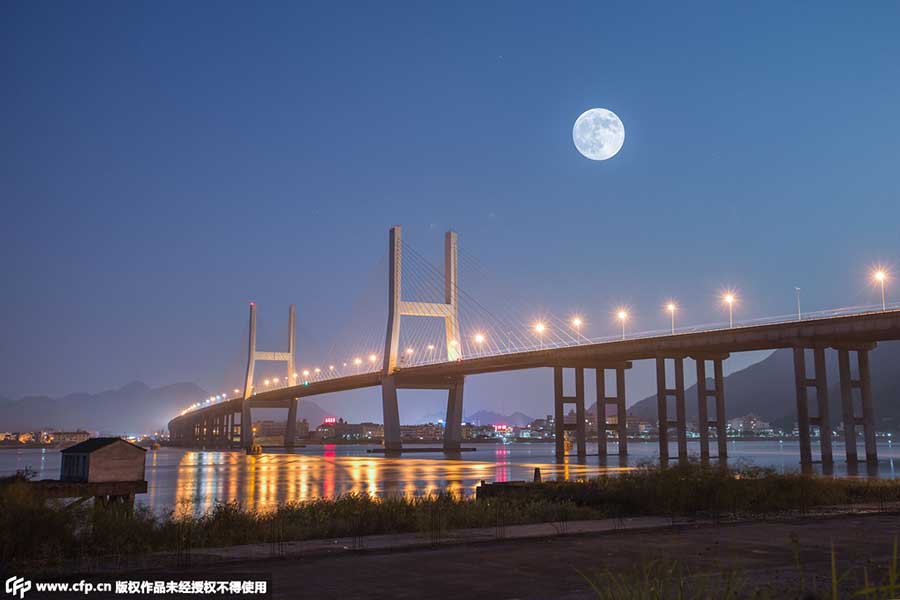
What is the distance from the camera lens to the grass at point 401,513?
15.3 meters

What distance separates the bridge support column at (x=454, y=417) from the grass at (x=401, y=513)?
98.3 metres

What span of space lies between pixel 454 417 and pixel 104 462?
10164cm

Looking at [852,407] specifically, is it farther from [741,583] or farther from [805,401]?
[741,583]

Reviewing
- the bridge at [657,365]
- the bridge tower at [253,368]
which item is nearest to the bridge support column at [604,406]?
the bridge at [657,365]

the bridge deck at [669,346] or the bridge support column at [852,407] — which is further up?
→ the bridge deck at [669,346]

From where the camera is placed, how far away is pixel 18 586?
11914 millimetres

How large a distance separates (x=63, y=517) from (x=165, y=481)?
1968 inches

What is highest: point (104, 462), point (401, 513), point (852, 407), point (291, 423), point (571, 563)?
point (852, 407)

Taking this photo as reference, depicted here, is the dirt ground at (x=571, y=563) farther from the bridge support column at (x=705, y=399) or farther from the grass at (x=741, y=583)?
the bridge support column at (x=705, y=399)

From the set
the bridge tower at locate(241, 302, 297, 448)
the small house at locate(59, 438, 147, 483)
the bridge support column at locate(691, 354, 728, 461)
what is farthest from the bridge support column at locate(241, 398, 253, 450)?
the small house at locate(59, 438, 147, 483)

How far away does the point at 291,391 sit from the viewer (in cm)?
15700

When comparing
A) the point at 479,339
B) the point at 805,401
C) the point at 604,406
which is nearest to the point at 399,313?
the point at 479,339

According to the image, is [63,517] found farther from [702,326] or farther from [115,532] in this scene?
[702,326]

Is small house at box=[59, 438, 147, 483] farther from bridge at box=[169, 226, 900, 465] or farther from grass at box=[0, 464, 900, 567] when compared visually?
bridge at box=[169, 226, 900, 465]
